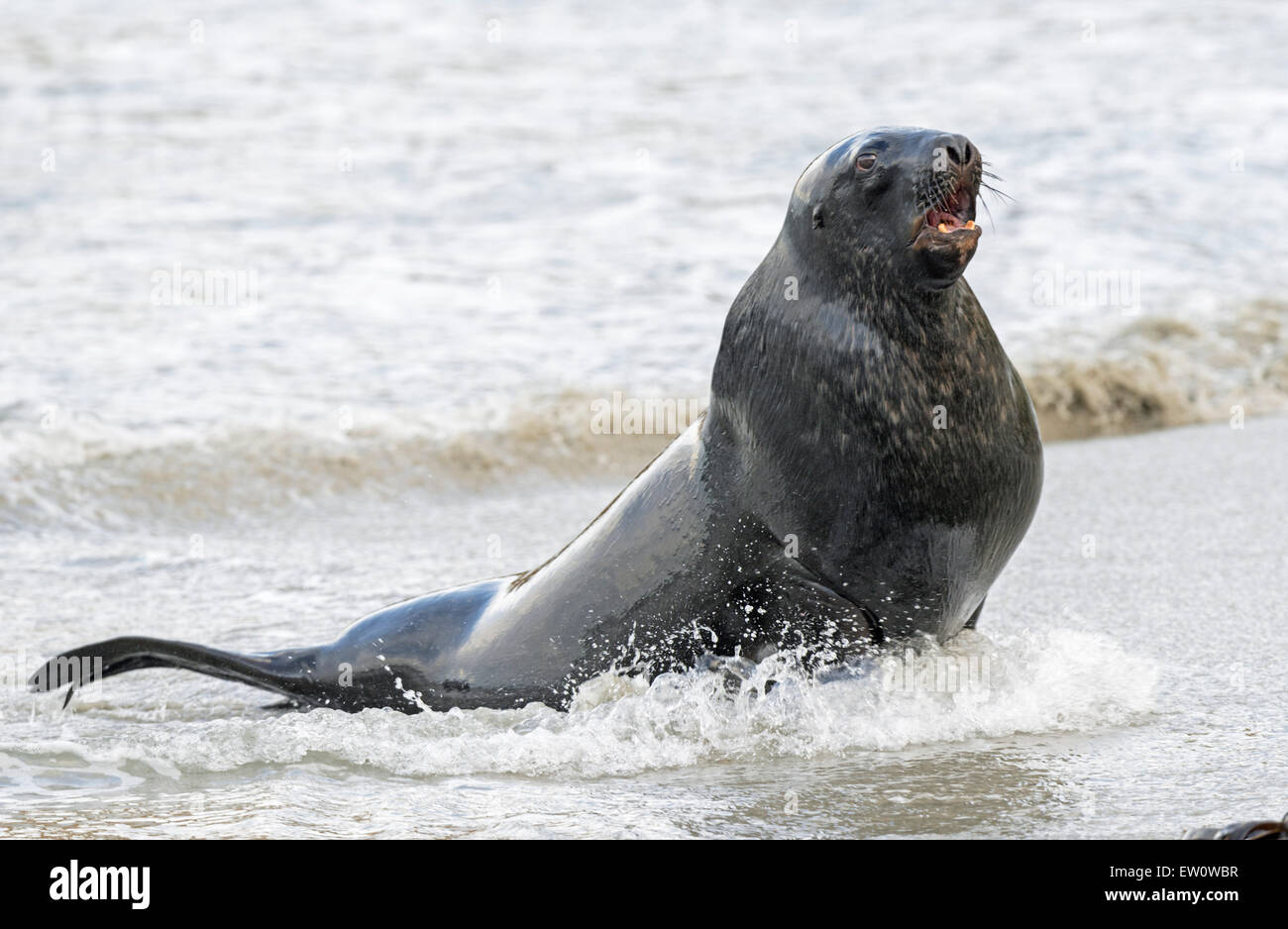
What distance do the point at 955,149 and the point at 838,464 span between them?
0.69 m

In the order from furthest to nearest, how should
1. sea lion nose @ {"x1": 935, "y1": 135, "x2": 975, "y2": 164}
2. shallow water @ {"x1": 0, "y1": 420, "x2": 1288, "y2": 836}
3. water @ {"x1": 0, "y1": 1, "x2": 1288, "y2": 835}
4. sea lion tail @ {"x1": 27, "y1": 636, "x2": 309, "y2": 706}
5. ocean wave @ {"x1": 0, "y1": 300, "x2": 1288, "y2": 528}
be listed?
ocean wave @ {"x1": 0, "y1": 300, "x2": 1288, "y2": 528}, sea lion tail @ {"x1": 27, "y1": 636, "x2": 309, "y2": 706}, water @ {"x1": 0, "y1": 1, "x2": 1288, "y2": 835}, sea lion nose @ {"x1": 935, "y1": 135, "x2": 975, "y2": 164}, shallow water @ {"x1": 0, "y1": 420, "x2": 1288, "y2": 836}

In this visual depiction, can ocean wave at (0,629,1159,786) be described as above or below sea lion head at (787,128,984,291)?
below

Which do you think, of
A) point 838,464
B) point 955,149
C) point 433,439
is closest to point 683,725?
point 838,464

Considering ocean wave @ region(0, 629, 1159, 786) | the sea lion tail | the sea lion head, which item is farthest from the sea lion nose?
the sea lion tail

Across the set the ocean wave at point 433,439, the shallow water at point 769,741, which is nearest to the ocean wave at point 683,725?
the shallow water at point 769,741

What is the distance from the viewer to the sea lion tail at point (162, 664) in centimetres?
393

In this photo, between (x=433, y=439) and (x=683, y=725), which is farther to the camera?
(x=433, y=439)

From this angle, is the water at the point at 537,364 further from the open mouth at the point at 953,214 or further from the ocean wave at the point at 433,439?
the open mouth at the point at 953,214

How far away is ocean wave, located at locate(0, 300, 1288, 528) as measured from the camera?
668 centimetres

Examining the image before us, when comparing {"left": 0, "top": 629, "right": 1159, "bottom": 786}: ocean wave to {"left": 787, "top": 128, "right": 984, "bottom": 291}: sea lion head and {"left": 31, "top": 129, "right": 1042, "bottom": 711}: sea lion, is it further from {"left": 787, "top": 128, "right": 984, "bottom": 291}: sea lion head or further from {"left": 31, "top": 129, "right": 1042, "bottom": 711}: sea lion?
{"left": 787, "top": 128, "right": 984, "bottom": 291}: sea lion head

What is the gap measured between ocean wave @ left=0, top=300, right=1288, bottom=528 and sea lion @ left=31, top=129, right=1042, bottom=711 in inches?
132

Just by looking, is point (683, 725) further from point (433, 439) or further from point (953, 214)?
point (433, 439)

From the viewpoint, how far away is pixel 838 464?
3.45 meters

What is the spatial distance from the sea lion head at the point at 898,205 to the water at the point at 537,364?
2.98ft
